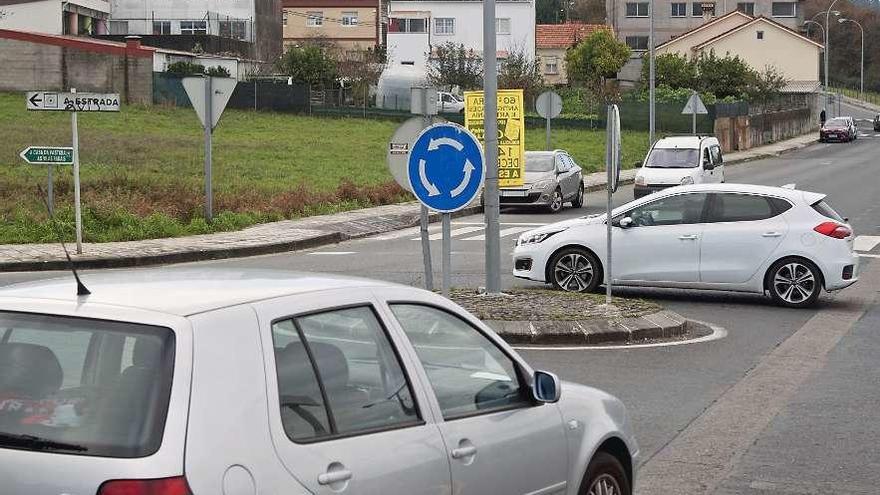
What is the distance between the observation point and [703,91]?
7962 centimetres

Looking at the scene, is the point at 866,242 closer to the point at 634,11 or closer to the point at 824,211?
the point at 824,211

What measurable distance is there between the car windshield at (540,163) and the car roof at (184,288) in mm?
28569

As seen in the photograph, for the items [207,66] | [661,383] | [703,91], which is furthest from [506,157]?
[703,91]

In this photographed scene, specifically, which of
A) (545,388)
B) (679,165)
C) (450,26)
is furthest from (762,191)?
(450,26)

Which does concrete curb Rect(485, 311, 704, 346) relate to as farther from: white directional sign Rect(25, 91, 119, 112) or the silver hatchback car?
white directional sign Rect(25, 91, 119, 112)

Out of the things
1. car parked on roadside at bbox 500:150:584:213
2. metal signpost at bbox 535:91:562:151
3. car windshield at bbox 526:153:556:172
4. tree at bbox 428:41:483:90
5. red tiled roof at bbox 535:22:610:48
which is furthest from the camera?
red tiled roof at bbox 535:22:610:48

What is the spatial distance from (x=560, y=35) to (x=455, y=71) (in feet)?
101

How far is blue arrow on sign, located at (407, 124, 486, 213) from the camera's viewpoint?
472 inches

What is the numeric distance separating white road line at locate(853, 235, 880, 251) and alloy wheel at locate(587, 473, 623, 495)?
1846cm

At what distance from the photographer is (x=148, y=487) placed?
4102 mm

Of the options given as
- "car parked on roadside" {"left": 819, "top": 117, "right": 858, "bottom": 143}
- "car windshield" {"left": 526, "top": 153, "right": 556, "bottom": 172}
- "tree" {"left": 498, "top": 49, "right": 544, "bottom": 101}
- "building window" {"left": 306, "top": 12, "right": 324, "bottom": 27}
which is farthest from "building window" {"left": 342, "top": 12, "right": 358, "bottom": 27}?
"car windshield" {"left": 526, "top": 153, "right": 556, "bottom": 172}

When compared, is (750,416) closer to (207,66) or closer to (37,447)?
(37,447)

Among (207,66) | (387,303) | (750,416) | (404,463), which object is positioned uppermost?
(207,66)

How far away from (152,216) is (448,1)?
7713 cm
